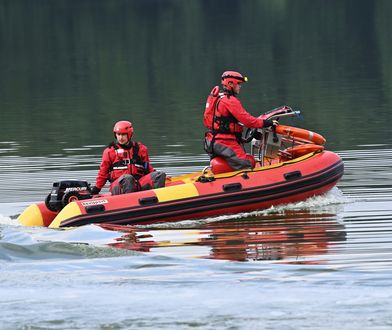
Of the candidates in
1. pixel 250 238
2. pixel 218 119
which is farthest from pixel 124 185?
pixel 250 238

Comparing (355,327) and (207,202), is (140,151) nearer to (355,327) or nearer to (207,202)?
(207,202)

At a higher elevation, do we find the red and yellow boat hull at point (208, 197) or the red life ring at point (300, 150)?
the red life ring at point (300, 150)

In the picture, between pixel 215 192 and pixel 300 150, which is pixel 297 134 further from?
pixel 215 192

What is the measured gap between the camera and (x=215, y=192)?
53.4ft

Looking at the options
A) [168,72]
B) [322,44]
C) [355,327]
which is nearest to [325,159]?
[355,327]

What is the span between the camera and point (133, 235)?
1513 centimetres

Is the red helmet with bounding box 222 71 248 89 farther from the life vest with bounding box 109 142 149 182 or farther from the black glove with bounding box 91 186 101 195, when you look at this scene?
the black glove with bounding box 91 186 101 195

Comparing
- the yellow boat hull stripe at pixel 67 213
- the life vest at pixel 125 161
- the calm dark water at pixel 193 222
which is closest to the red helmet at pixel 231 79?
the life vest at pixel 125 161

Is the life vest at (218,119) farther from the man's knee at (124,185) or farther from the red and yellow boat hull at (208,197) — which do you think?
the man's knee at (124,185)

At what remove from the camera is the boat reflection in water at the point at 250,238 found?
537 inches

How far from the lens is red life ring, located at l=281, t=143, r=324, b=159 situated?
1742cm

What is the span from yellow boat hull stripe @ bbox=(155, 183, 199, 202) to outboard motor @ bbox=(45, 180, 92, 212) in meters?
0.99

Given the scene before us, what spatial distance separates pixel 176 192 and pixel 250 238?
164 cm

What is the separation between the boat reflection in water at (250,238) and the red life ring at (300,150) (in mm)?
1195
